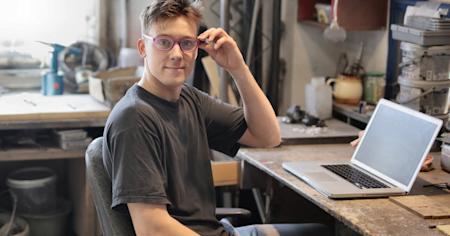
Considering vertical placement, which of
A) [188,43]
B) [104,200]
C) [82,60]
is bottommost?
[104,200]

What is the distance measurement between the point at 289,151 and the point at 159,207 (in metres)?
1.12

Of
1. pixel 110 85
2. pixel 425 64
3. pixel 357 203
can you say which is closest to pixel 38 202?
pixel 110 85

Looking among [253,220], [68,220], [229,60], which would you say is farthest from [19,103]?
[229,60]

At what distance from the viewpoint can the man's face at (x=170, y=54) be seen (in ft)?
6.37

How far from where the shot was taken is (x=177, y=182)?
198 cm

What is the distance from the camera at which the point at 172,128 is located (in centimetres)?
201

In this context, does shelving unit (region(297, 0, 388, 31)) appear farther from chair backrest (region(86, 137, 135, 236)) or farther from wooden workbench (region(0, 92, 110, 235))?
chair backrest (region(86, 137, 135, 236))

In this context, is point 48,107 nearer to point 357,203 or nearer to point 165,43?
point 165,43

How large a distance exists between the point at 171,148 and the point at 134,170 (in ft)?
0.60

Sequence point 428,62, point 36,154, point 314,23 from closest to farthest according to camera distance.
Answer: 1. point 428,62
2. point 36,154
3. point 314,23

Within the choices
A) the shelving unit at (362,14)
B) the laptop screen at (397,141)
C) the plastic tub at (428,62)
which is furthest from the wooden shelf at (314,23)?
the laptop screen at (397,141)

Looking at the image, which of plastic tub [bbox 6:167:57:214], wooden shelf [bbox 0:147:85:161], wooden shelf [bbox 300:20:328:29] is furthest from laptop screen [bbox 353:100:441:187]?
plastic tub [bbox 6:167:57:214]

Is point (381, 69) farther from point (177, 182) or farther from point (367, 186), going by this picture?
point (177, 182)

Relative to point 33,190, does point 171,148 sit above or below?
above
